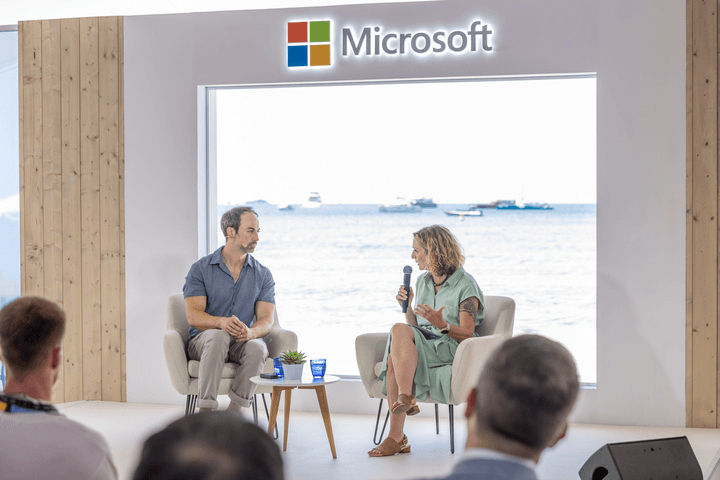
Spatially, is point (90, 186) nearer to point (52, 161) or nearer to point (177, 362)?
point (52, 161)

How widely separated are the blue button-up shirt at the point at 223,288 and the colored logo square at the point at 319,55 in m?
1.52

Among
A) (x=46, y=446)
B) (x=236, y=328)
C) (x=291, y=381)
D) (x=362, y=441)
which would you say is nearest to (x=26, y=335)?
(x=46, y=446)

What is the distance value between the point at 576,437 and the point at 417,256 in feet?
4.58

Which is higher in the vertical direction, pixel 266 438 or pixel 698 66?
pixel 698 66

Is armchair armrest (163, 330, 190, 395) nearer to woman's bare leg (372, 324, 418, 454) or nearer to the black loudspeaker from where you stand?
woman's bare leg (372, 324, 418, 454)

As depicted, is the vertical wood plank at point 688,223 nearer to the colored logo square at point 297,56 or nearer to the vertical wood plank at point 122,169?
the colored logo square at point 297,56

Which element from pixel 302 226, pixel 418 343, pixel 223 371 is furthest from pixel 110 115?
pixel 302 226

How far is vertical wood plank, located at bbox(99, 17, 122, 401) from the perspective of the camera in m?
5.14

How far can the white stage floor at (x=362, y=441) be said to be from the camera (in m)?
3.60

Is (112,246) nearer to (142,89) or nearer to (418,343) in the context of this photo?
(142,89)

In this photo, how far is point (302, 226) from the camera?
1783cm

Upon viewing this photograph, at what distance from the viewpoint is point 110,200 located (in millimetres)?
5160

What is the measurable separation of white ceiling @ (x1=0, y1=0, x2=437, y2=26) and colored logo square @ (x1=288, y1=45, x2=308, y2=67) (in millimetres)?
297

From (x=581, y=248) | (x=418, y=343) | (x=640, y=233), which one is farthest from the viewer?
(x=581, y=248)
